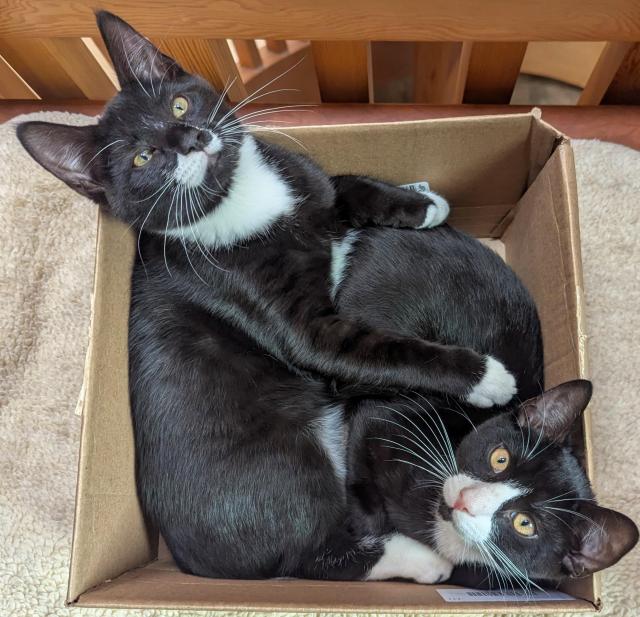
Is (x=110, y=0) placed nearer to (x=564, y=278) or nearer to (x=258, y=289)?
(x=258, y=289)

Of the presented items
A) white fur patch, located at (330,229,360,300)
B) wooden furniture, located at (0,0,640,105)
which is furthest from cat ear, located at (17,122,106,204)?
wooden furniture, located at (0,0,640,105)

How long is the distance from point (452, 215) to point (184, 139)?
738 mm

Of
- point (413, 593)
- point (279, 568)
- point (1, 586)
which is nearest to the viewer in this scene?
point (413, 593)

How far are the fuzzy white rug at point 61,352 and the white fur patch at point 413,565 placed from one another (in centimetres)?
33

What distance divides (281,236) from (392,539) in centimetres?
64

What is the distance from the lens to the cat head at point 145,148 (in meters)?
0.99

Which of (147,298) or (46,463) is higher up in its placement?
(147,298)

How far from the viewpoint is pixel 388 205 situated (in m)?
1.24

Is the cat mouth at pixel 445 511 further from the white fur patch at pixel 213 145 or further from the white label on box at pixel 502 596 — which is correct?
the white fur patch at pixel 213 145

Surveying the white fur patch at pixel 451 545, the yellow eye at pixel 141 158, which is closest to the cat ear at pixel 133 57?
the yellow eye at pixel 141 158

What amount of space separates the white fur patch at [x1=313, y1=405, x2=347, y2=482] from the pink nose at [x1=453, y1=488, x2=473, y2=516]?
263 mm

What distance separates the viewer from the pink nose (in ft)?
2.98

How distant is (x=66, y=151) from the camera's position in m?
0.97

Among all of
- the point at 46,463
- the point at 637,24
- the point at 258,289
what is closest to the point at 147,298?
the point at 258,289
